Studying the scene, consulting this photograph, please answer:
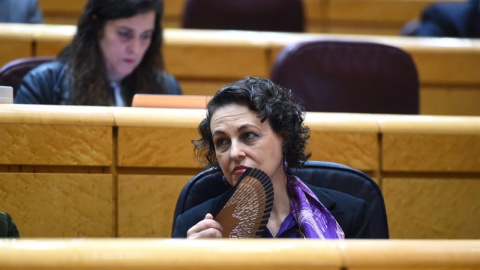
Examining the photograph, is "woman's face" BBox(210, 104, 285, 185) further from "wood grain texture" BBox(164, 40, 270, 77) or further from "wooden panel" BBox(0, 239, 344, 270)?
"wood grain texture" BBox(164, 40, 270, 77)

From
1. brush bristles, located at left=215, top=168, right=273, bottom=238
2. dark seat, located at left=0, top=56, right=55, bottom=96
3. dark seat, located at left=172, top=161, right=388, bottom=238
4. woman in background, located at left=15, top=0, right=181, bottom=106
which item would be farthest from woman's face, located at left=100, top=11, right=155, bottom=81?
brush bristles, located at left=215, top=168, right=273, bottom=238

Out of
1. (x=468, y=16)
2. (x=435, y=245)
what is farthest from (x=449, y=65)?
(x=435, y=245)

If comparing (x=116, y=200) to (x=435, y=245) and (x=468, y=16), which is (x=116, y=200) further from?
(x=468, y=16)

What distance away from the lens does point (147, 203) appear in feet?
3.29

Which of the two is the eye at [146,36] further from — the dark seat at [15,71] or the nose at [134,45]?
the dark seat at [15,71]

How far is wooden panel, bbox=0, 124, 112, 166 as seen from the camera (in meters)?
0.97

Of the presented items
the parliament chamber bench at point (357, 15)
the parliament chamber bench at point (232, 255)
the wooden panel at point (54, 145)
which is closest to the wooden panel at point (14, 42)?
the wooden panel at point (54, 145)

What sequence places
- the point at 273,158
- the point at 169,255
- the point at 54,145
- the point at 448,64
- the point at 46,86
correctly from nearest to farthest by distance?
the point at 169,255 < the point at 273,158 < the point at 54,145 < the point at 46,86 < the point at 448,64

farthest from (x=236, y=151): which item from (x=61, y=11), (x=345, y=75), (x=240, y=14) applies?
(x=61, y=11)

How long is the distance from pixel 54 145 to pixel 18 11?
66 cm

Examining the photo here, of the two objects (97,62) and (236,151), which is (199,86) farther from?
(236,151)

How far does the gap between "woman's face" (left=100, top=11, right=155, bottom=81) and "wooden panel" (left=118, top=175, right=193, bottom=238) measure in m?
0.31

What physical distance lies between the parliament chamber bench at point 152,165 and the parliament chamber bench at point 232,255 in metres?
0.37

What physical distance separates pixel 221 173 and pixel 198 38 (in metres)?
0.65
